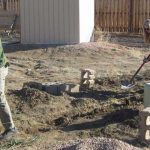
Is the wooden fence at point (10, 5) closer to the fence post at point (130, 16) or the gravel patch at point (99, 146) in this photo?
the fence post at point (130, 16)

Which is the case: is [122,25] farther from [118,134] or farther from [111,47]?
[118,134]

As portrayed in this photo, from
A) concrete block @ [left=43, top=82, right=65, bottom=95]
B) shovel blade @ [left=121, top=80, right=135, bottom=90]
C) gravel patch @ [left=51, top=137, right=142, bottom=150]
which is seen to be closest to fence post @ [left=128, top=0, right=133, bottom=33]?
shovel blade @ [left=121, top=80, right=135, bottom=90]

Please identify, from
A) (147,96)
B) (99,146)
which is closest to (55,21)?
(147,96)

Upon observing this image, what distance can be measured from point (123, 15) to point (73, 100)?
12002mm

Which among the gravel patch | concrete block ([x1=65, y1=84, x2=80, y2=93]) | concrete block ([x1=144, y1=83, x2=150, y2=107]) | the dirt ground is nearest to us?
the gravel patch

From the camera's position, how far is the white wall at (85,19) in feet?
54.1

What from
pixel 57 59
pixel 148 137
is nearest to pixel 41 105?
pixel 148 137

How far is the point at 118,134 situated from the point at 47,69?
5.90 metres

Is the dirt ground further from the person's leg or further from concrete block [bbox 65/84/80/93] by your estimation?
the person's leg

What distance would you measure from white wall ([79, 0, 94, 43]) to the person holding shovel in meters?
9.41

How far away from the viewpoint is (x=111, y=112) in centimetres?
845

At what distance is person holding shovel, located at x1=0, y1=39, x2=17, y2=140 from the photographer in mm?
6957

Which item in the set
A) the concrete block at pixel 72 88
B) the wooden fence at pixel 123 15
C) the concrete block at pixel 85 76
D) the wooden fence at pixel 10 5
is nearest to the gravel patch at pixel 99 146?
the concrete block at pixel 72 88

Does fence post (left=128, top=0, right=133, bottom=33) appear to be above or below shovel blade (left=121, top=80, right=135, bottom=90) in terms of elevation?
above
